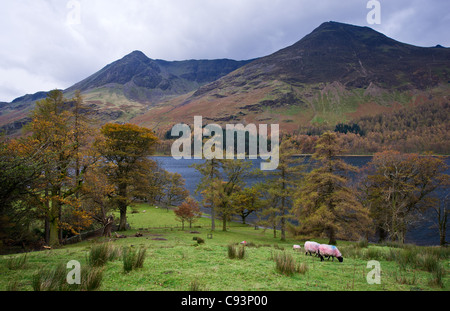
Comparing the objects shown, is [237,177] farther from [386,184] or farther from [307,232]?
[386,184]

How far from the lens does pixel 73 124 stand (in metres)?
19.3

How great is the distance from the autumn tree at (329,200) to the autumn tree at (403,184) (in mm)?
6725

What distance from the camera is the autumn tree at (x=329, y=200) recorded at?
21016 millimetres

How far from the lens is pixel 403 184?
25219 mm

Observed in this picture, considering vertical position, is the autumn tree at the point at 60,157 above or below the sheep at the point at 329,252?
above

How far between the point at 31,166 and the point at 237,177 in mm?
28870

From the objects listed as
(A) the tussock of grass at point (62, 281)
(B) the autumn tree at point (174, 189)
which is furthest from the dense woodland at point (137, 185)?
(B) the autumn tree at point (174, 189)

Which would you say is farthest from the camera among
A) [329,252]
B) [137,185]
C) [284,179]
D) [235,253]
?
[284,179]

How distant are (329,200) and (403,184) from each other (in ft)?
34.7

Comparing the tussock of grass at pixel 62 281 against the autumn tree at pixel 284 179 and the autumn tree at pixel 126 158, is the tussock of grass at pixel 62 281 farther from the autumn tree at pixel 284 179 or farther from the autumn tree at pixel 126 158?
the autumn tree at pixel 284 179

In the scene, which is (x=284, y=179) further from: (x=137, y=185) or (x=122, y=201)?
(x=122, y=201)

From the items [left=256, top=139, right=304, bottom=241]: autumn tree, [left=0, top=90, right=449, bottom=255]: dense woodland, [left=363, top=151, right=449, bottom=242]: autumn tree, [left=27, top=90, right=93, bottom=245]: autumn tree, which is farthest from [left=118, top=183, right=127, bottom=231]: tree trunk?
[left=363, top=151, right=449, bottom=242]: autumn tree

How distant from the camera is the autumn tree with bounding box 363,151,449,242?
25.8 m

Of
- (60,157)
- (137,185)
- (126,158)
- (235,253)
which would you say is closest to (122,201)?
(137,185)
